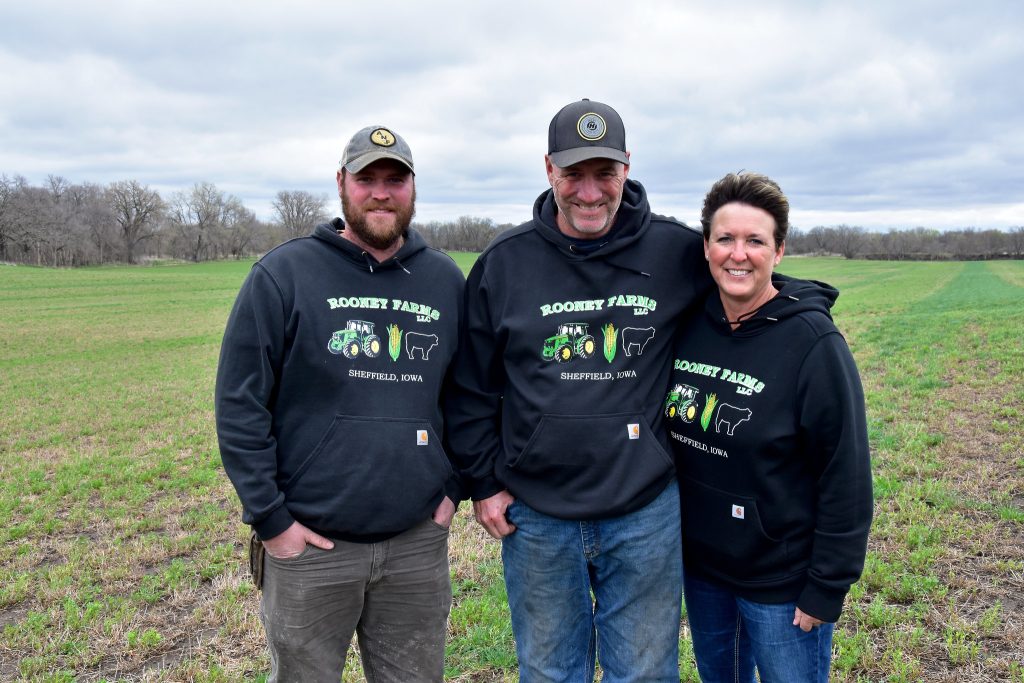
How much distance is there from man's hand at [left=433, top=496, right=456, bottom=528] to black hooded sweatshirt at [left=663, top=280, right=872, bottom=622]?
1104mm

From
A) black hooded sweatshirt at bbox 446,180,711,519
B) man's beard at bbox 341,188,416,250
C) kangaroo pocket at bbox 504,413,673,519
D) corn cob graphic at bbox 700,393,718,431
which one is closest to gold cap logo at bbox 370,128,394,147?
man's beard at bbox 341,188,416,250

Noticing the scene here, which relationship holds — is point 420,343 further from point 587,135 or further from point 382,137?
point 587,135

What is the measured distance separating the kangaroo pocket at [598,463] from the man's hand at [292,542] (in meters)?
1.02

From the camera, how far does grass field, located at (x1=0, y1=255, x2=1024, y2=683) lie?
4.09 metres

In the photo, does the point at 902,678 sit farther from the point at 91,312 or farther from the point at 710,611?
the point at 91,312

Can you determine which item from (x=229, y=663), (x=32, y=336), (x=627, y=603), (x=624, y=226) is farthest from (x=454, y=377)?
(x=32, y=336)

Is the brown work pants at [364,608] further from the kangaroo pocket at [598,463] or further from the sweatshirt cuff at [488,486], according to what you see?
the kangaroo pocket at [598,463]

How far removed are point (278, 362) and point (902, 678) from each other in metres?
3.71

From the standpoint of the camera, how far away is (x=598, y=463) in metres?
2.86

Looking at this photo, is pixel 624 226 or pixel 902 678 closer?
pixel 624 226

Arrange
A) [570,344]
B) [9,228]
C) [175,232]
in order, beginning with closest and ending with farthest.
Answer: [570,344] → [9,228] → [175,232]

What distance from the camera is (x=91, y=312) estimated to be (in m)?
28.7

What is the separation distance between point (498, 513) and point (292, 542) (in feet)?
3.02

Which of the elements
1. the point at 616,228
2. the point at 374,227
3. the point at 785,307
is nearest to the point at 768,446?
the point at 785,307
